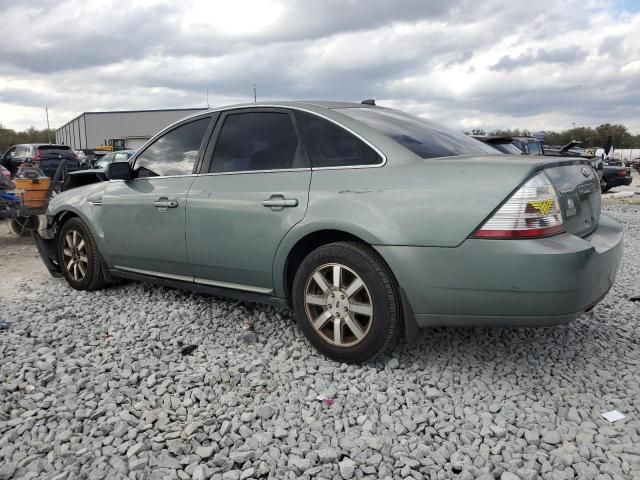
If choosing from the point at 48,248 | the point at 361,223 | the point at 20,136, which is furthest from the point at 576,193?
the point at 20,136

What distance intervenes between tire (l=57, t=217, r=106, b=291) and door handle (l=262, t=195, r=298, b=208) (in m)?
2.20

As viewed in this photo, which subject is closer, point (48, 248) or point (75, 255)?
point (75, 255)

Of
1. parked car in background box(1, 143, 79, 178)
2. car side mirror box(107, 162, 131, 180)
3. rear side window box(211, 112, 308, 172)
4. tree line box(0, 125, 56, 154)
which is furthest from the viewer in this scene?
tree line box(0, 125, 56, 154)

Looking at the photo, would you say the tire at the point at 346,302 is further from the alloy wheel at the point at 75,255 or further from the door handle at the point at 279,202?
the alloy wheel at the point at 75,255

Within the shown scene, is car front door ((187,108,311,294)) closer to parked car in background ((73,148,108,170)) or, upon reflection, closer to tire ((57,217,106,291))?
tire ((57,217,106,291))

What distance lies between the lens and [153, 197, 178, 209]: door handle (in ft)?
13.4

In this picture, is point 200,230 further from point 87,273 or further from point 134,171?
point 87,273

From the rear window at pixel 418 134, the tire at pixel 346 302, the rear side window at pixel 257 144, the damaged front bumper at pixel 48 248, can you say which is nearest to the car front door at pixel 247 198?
the rear side window at pixel 257 144

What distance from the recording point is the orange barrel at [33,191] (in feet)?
27.0

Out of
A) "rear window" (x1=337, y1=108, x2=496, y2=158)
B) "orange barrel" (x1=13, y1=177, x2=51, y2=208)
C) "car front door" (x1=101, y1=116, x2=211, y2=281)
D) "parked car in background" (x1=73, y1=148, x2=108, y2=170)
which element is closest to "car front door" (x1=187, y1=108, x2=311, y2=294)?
"car front door" (x1=101, y1=116, x2=211, y2=281)

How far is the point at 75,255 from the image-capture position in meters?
5.15

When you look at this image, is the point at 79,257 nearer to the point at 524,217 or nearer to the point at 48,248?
the point at 48,248

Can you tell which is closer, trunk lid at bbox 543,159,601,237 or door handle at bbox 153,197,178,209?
trunk lid at bbox 543,159,601,237

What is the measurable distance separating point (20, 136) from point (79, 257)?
83.8 meters
